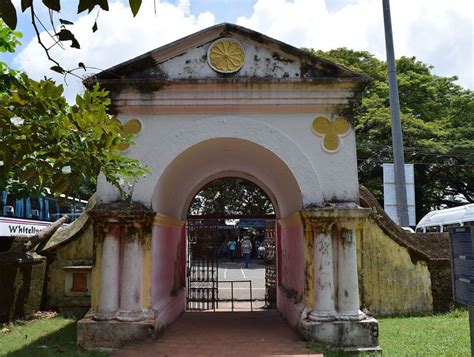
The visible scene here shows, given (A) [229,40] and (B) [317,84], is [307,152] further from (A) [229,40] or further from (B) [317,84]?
(A) [229,40]

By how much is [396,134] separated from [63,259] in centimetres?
876

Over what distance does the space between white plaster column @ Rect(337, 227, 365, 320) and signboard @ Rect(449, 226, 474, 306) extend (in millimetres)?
2332

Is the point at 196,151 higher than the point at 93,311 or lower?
higher

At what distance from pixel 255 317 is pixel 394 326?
8.37 feet

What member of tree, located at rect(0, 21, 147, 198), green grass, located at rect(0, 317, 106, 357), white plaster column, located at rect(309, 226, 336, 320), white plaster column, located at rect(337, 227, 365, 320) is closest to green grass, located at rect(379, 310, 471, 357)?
white plaster column, located at rect(337, 227, 365, 320)

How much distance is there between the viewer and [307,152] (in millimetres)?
7254

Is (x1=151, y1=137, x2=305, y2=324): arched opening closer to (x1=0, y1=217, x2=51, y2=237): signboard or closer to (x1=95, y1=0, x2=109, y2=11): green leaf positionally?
(x1=95, y1=0, x2=109, y2=11): green leaf

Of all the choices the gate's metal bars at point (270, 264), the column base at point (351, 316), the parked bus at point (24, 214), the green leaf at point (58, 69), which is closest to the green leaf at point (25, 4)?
Result: the green leaf at point (58, 69)

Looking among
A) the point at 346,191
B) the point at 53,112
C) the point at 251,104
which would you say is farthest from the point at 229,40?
the point at 53,112

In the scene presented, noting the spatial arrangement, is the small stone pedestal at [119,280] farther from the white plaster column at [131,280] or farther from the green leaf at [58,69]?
the green leaf at [58,69]

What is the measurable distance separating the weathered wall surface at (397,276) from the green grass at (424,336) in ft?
1.38

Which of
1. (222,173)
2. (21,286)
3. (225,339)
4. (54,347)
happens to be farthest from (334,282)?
(21,286)

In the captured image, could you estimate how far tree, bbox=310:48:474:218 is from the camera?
21.9 metres

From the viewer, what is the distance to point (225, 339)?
7211 mm
